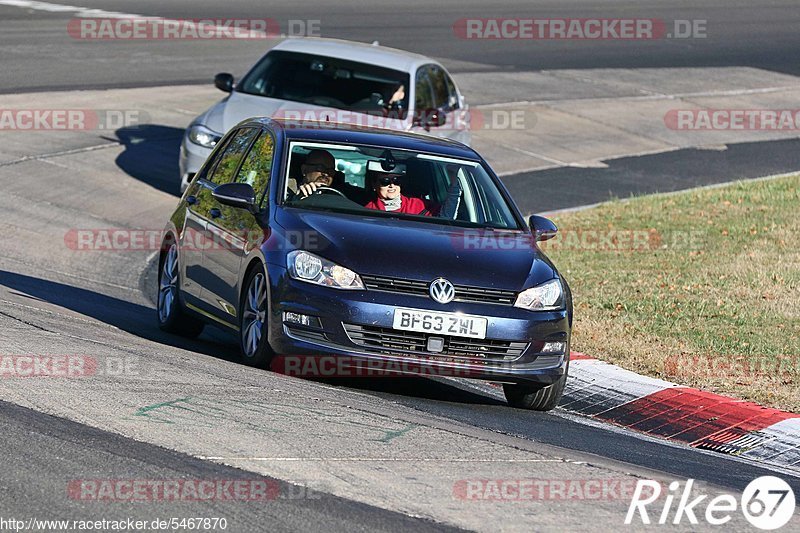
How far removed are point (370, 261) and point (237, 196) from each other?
4.03ft

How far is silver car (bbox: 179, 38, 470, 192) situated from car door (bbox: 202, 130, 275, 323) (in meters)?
6.13

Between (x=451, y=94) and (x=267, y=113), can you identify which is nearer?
(x=267, y=113)

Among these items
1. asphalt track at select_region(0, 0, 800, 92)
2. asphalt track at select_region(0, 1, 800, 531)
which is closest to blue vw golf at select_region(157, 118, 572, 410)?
asphalt track at select_region(0, 1, 800, 531)

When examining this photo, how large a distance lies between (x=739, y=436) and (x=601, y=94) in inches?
765

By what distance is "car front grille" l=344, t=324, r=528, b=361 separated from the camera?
8.49 m

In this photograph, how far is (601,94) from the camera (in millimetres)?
27906

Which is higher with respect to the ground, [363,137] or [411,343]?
[363,137]

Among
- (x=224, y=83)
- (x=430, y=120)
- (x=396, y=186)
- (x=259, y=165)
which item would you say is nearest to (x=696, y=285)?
(x=430, y=120)

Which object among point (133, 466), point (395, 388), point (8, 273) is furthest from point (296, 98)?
point (133, 466)

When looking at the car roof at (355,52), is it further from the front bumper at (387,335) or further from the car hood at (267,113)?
the front bumper at (387,335)

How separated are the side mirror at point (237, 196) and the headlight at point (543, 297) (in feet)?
6.16

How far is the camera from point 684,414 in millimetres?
9523

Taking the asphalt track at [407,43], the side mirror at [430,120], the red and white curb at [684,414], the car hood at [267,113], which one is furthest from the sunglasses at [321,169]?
the asphalt track at [407,43]

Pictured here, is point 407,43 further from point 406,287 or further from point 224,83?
point 406,287
